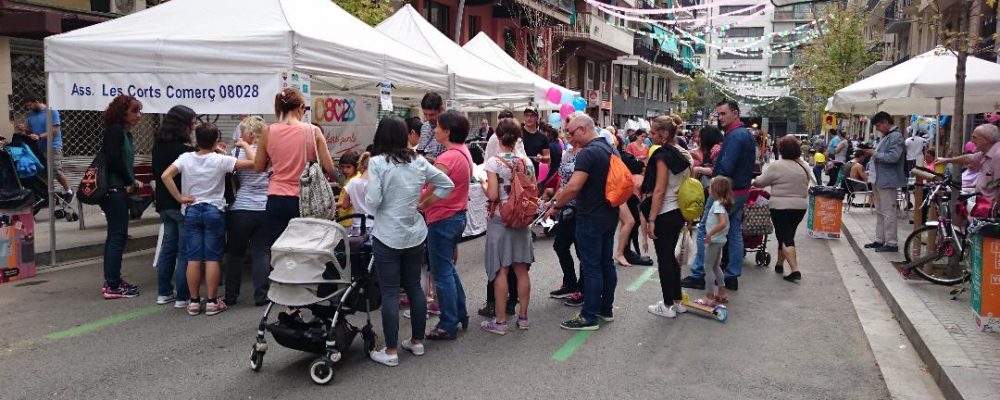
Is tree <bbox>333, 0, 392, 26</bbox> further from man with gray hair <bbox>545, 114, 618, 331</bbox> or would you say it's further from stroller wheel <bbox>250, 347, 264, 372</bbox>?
stroller wheel <bbox>250, 347, 264, 372</bbox>

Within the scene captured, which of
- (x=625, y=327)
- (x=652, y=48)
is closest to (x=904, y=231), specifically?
(x=625, y=327)

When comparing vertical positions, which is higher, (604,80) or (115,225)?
(604,80)

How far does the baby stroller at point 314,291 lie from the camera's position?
4.67m

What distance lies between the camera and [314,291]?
4734 millimetres

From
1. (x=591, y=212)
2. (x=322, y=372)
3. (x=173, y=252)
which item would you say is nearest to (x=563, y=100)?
(x=591, y=212)

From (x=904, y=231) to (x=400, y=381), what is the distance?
10.3 meters

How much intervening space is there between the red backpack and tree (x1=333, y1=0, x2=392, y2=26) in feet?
35.5

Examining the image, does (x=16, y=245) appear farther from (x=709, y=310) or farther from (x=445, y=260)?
(x=709, y=310)

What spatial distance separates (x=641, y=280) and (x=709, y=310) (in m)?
1.65

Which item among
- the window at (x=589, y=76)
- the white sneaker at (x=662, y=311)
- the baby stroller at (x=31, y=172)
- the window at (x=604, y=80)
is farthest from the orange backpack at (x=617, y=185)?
the window at (x=604, y=80)

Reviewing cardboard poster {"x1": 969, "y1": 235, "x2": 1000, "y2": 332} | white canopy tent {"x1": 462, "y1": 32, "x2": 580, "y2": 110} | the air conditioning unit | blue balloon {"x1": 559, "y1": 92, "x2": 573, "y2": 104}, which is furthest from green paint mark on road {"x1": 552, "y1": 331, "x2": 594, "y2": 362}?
the air conditioning unit

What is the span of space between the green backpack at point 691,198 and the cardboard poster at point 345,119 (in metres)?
6.29

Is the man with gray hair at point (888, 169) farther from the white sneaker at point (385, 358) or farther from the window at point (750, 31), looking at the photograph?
the window at point (750, 31)

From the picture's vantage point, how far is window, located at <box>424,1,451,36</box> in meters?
25.5
